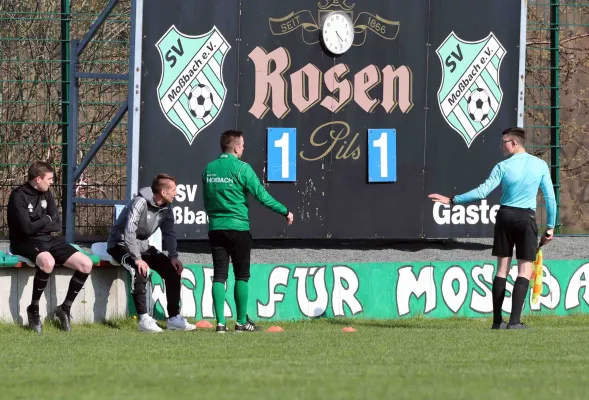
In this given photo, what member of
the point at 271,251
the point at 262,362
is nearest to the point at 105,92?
the point at 271,251

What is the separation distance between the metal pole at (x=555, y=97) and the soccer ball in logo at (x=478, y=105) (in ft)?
4.96

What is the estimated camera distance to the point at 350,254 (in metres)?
15.6

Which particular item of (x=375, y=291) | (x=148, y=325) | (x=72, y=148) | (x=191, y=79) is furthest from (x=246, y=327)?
(x=72, y=148)

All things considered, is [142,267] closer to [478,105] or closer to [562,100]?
[478,105]

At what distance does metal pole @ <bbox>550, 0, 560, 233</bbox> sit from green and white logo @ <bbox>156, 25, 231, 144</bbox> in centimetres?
477

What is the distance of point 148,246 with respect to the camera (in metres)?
12.8

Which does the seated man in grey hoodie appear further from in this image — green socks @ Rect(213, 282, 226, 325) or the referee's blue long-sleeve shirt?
the referee's blue long-sleeve shirt

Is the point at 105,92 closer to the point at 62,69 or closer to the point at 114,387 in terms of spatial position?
the point at 62,69

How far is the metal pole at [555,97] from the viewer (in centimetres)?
1702

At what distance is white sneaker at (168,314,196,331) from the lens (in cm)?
1269

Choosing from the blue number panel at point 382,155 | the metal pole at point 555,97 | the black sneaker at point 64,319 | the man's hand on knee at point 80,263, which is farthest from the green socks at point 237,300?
the metal pole at point 555,97

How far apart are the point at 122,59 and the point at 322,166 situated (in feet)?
9.57

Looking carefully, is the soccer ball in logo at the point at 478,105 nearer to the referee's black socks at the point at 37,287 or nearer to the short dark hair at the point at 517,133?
the short dark hair at the point at 517,133

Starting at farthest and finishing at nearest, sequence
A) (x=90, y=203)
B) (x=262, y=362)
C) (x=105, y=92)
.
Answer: (x=105, y=92), (x=90, y=203), (x=262, y=362)
